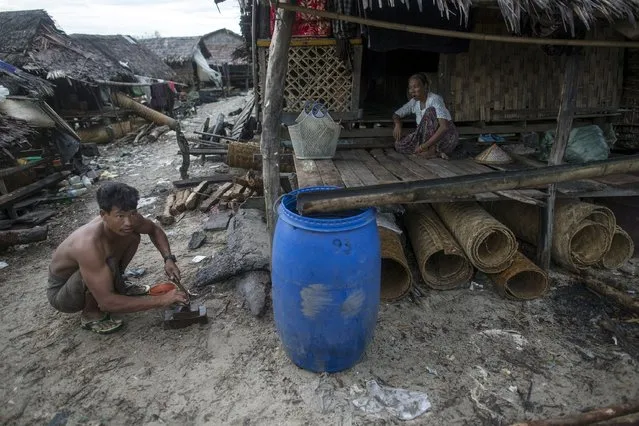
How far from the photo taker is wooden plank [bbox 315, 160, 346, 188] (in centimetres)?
395

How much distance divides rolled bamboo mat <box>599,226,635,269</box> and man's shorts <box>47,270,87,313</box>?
5066 mm

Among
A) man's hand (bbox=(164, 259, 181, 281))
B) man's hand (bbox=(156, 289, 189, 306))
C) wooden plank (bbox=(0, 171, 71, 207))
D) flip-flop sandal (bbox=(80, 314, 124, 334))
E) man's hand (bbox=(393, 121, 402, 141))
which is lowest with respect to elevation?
flip-flop sandal (bbox=(80, 314, 124, 334))

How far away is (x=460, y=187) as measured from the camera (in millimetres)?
2686

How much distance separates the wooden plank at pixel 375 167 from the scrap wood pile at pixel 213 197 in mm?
1776

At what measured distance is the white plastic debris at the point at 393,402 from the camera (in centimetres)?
254

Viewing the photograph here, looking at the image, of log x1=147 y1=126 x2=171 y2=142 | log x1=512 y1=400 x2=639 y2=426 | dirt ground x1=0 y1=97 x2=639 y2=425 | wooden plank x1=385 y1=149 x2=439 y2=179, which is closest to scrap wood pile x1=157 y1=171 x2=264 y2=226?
wooden plank x1=385 y1=149 x2=439 y2=179

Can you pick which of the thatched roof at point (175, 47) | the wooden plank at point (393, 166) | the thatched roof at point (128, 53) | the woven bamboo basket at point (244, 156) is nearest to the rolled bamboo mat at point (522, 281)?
the wooden plank at point (393, 166)

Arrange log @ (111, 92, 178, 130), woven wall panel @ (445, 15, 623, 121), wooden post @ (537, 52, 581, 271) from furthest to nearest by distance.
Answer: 1. log @ (111, 92, 178, 130)
2. woven wall panel @ (445, 15, 623, 121)
3. wooden post @ (537, 52, 581, 271)

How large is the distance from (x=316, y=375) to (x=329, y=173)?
2.17m

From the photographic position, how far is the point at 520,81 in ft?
18.3

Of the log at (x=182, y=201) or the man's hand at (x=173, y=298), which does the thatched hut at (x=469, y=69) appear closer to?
the log at (x=182, y=201)

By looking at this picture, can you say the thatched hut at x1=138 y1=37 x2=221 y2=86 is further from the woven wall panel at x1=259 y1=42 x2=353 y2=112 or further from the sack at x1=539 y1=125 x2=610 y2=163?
the sack at x1=539 y1=125 x2=610 y2=163

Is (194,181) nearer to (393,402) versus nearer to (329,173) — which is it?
(329,173)

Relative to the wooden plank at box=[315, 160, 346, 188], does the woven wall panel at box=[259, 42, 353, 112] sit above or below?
above
